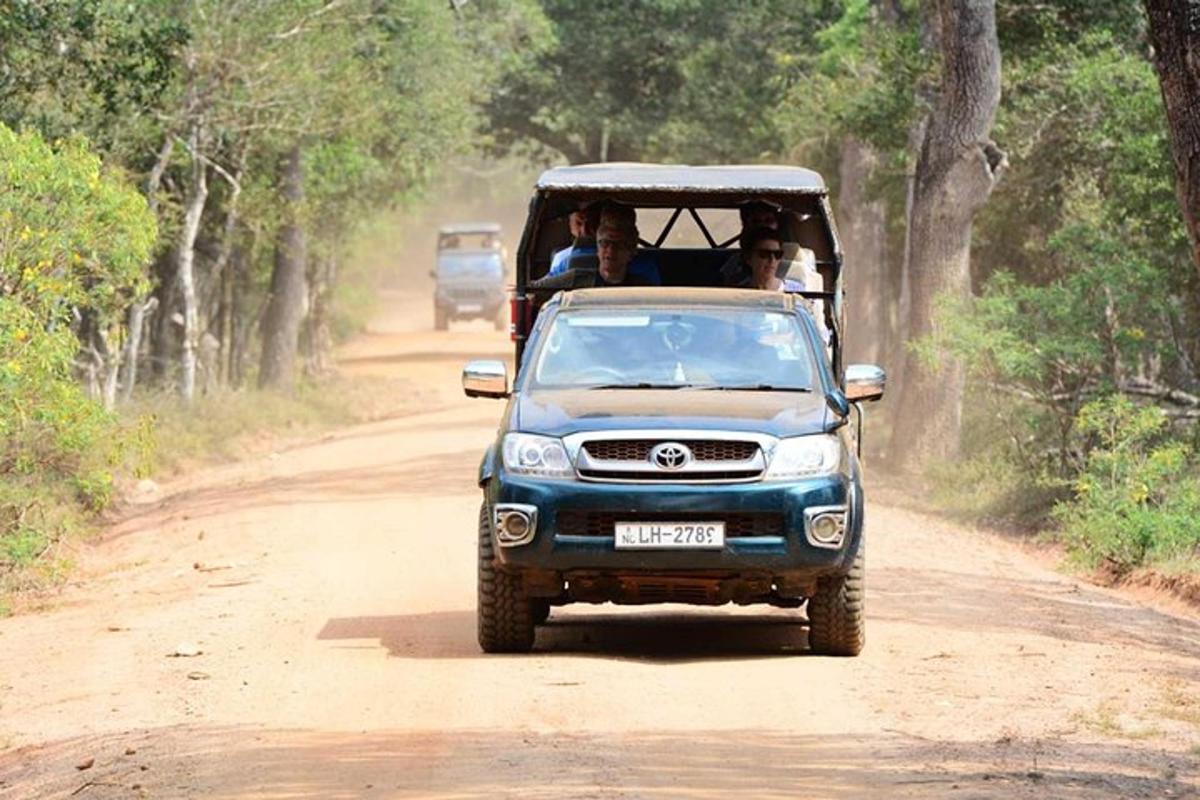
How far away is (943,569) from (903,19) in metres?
16.6

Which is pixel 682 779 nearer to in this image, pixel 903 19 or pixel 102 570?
pixel 102 570

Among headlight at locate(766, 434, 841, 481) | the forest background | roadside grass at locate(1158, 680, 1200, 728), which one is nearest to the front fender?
headlight at locate(766, 434, 841, 481)

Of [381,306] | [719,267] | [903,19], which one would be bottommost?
[381,306]

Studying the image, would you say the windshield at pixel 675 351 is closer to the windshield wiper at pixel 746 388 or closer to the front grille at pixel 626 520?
the windshield wiper at pixel 746 388

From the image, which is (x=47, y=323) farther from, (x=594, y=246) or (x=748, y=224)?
(x=748, y=224)

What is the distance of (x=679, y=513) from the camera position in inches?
424

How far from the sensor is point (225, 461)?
1206 inches

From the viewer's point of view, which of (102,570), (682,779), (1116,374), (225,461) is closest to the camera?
(682,779)

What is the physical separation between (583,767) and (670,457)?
2577 mm

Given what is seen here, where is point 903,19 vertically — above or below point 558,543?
above

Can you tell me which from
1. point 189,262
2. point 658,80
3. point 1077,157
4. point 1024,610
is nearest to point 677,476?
point 1024,610

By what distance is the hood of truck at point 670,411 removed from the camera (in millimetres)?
10984

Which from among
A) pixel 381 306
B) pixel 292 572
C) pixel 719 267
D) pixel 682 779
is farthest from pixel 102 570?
pixel 381 306

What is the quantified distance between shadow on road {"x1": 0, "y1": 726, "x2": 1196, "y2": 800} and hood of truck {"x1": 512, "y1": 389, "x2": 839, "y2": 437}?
2.04 meters
